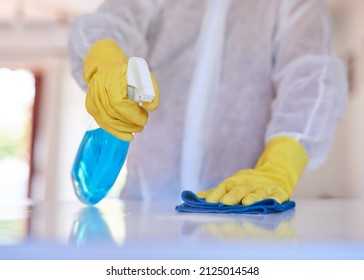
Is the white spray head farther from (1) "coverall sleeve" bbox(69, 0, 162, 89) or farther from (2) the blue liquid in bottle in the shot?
(1) "coverall sleeve" bbox(69, 0, 162, 89)

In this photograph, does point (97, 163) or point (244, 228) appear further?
point (97, 163)

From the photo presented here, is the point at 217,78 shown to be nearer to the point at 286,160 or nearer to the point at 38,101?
the point at 286,160

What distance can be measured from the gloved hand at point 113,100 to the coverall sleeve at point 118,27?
0.10 m

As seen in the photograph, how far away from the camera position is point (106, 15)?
3.37ft

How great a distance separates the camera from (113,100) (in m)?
0.73

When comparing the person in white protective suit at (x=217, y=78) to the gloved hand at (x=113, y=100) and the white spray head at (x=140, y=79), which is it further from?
the white spray head at (x=140, y=79)

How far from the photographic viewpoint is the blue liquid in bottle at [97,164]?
850 mm

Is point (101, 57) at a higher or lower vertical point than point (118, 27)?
lower

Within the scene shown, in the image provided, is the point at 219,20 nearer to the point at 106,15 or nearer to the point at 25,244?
the point at 106,15

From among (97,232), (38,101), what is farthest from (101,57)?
(38,101)

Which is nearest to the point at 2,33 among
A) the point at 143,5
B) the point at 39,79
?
the point at 39,79

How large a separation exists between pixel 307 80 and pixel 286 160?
0.20 metres

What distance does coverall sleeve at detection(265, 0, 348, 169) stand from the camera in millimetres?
943

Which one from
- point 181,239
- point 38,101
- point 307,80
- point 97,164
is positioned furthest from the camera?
point 38,101
